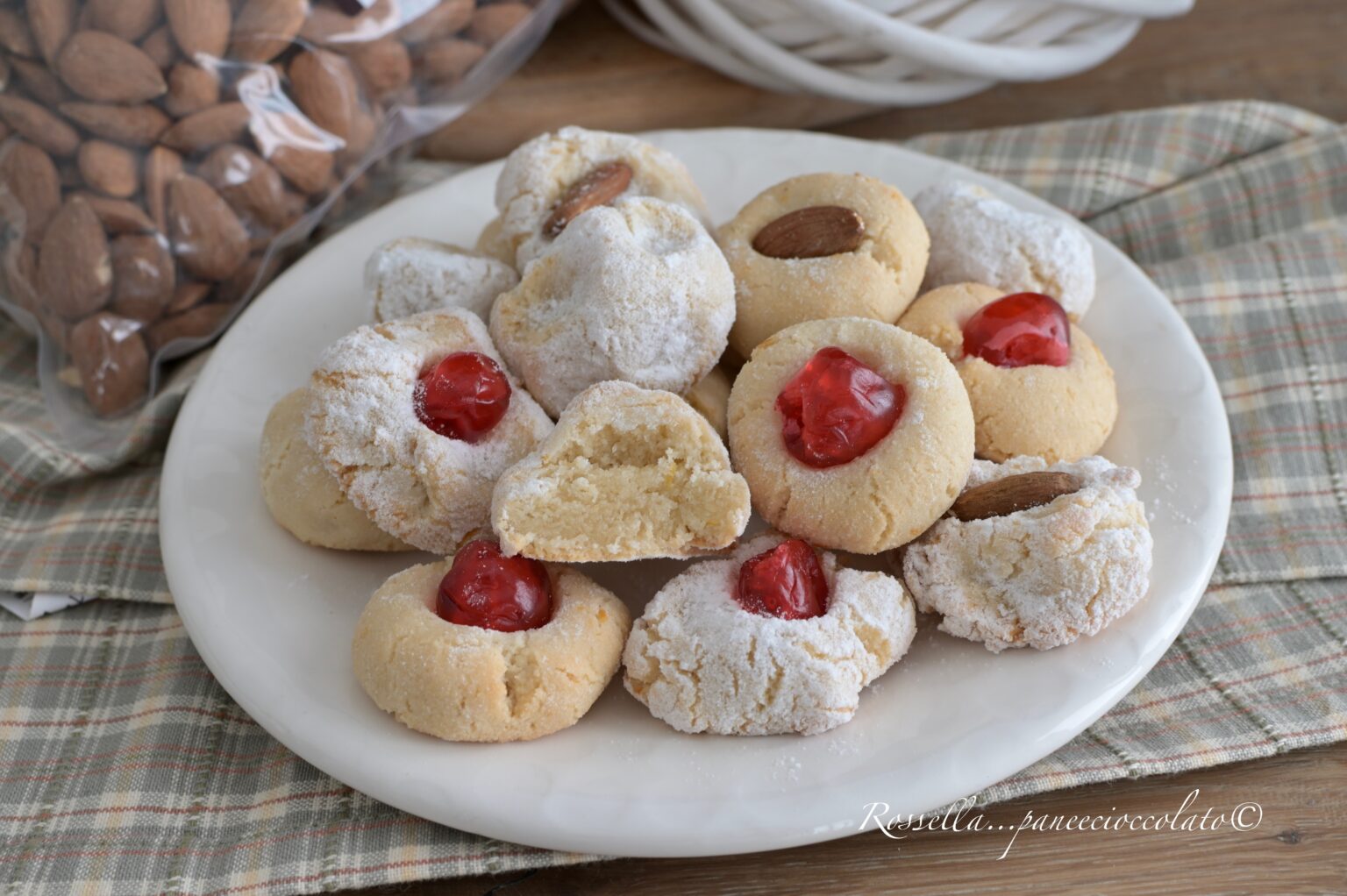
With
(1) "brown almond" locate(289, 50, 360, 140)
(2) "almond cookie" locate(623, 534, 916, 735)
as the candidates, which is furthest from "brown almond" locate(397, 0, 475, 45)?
(2) "almond cookie" locate(623, 534, 916, 735)

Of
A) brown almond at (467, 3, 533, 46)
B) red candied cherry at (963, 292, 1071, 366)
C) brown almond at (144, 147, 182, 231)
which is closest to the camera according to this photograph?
red candied cherry at (963, 292, 1071, 366)

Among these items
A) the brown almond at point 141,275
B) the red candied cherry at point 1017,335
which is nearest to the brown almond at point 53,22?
the brown almond at point 141,275

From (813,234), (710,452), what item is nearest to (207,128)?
(813,234)

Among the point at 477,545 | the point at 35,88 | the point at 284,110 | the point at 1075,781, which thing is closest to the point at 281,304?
the point at 284,110

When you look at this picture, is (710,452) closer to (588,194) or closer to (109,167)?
(588,194)

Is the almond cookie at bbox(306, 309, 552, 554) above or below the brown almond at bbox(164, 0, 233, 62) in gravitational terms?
below

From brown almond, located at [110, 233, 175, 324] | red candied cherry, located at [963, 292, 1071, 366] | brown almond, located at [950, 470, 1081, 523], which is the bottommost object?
brown almond, located at [110, 233, 175, 324]

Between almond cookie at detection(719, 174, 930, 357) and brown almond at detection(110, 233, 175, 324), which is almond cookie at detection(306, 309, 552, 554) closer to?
almond cookie at detection(719, 174, 930, 357)
